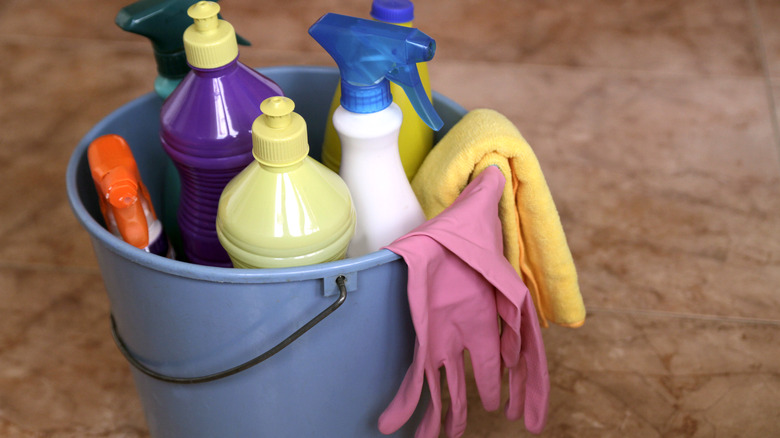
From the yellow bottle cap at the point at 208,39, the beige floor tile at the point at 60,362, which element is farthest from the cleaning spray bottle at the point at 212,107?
the beige floor tile at the point at 60,362

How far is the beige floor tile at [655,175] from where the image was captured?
111 centimetres

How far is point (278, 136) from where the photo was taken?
558 millimetres

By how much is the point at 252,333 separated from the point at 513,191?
25 centimetres

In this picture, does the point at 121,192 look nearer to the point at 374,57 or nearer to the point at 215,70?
the point at 215,70

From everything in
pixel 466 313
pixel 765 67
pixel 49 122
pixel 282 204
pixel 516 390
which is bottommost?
pixel 49 122

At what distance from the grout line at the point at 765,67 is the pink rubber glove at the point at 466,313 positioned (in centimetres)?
80

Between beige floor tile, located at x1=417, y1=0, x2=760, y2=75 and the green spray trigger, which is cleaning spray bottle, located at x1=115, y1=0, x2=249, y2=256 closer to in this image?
the green spray trigger

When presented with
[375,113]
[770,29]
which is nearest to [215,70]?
[375,113]

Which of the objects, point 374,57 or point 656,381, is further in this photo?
point 656,381

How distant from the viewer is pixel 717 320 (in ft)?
3.48

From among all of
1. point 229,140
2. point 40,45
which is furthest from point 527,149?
point 40,45

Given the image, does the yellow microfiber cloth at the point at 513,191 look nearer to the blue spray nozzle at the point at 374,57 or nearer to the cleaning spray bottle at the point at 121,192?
the blue spray nozzle at the point at 374,57

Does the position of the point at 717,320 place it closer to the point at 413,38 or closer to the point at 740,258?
the point at 740,258

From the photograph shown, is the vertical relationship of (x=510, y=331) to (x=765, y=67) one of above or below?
above
